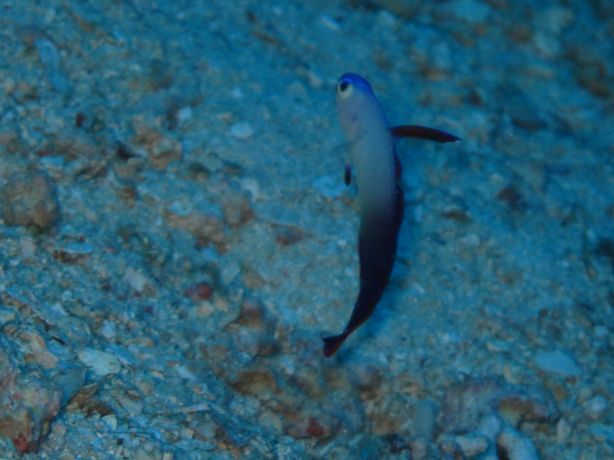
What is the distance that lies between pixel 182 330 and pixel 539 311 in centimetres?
168

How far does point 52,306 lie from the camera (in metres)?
2.38

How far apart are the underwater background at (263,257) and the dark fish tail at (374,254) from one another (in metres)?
0.36

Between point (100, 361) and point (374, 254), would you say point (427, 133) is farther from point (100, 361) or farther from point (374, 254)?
point (100, 361)

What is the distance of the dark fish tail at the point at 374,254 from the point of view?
239 cm

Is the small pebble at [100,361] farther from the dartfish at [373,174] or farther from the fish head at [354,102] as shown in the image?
the fish head at [354,102]

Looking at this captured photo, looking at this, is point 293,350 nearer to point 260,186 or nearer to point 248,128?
point 260,186

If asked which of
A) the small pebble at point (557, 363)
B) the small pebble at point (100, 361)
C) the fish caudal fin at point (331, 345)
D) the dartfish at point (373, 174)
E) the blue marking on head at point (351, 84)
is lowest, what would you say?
the small pebble at point (557, 363)

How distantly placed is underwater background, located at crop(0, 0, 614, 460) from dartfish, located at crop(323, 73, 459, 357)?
481 millimetres

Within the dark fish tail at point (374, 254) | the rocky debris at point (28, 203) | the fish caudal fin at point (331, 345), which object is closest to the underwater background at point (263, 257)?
the rocky debris at point (28, 203)

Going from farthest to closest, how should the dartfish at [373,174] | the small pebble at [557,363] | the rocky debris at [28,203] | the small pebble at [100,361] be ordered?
the small pebble at [557,363]
the rocky debris at [28,203]
the dartfish at [373,174]
the small pebble at [100,361]

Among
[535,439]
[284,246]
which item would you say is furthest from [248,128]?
[535,439]

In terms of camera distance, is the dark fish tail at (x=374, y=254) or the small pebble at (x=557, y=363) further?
the small pebble at (x=557, y=363)

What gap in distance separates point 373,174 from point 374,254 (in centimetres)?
29

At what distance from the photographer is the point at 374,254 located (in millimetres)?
2420
